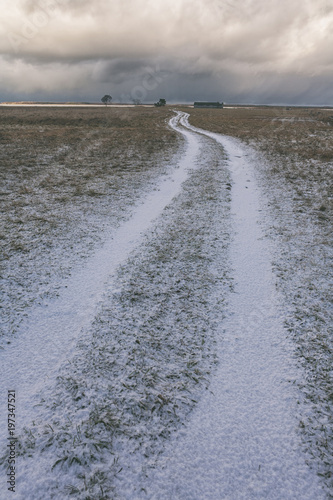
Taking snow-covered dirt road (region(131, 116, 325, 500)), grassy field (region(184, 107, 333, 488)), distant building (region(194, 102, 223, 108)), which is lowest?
snow-covered dirt road (region(131, 116, 325, 500))

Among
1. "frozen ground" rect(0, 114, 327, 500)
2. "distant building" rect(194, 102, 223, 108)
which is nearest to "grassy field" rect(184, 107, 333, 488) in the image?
"frozen ground" rect(0, 114, 327, 500)

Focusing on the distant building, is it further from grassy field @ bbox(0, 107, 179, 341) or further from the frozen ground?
the frozen ground

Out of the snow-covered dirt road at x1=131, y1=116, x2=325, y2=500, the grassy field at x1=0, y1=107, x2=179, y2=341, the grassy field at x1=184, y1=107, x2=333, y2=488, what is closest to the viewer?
the snow-covered dirt road at x1=131, y1=116, x2=325, y2=500

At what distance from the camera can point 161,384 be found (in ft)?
16.0

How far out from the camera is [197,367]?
5203 millimetres

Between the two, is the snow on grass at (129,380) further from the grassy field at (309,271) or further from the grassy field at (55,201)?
the grassy field at (55,201)

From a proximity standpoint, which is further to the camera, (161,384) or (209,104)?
(209,104)

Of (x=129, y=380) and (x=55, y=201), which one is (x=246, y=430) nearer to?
(x=129, y=380)

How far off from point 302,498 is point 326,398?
1699 mm

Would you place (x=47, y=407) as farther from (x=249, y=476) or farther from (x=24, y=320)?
(x=249, y=476)

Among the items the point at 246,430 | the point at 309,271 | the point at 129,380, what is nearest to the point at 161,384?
the point at 129,380

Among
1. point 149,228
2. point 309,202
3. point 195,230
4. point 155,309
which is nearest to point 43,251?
point 149,228

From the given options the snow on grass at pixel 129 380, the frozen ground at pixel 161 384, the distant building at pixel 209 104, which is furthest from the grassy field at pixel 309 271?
the distant building at pixel 209 104

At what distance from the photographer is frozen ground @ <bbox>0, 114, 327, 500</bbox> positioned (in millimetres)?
3645
